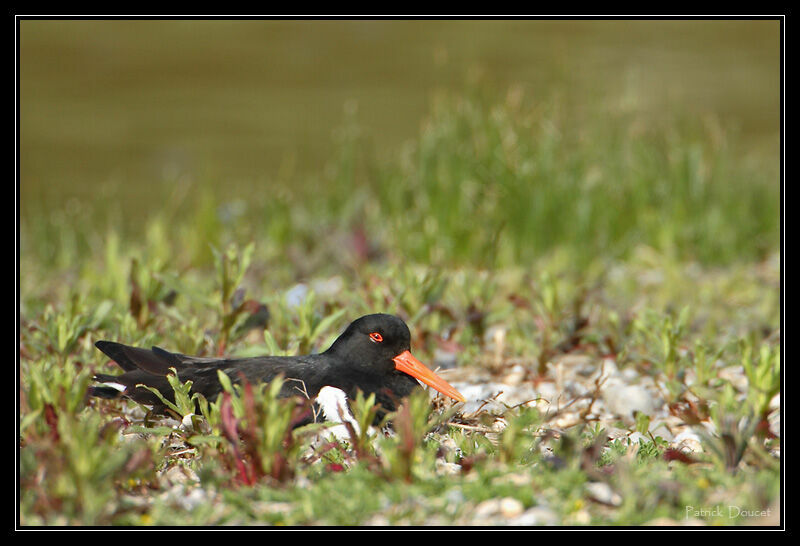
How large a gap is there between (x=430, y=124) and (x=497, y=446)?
4.30m

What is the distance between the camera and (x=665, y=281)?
6.62 meters

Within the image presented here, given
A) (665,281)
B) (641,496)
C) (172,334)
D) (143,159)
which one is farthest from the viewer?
(143,159)

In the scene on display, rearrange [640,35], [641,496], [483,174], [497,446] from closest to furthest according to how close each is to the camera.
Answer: [641,496] < [497,446] < [483,174] < [640,35]

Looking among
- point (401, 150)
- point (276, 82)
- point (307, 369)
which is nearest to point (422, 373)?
point (307, 369)

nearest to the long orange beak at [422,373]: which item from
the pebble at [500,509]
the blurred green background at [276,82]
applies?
the pebble at [500,509]

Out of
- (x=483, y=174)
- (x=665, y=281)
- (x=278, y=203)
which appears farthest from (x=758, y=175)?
(x=278, y=203)

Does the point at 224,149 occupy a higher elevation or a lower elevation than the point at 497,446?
higher
